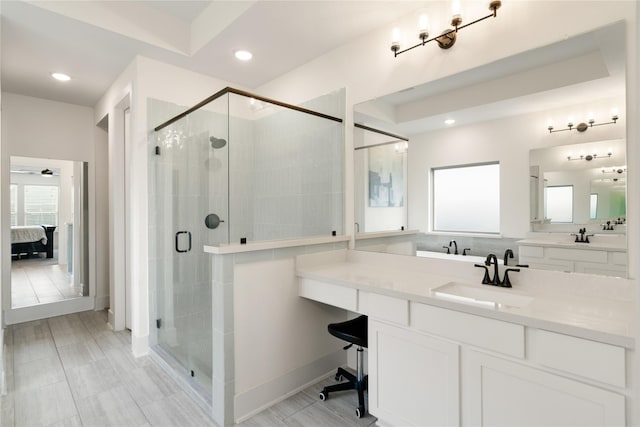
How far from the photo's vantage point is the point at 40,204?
3.87 metres

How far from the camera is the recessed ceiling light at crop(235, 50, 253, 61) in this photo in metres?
2.71

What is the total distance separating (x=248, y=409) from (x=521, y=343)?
1.66 meters

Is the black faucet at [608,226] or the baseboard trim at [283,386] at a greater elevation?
the black faucet at [608,226]

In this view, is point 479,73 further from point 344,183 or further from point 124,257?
point 124,257

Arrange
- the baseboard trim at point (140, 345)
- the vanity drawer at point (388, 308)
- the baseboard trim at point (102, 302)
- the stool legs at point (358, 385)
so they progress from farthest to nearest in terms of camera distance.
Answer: the baseboard trim at point (102, 302) < the baseboard trim at point (140, 345) < the stool legs at point (358, 385) < the vanity drawer at point (388, 308)

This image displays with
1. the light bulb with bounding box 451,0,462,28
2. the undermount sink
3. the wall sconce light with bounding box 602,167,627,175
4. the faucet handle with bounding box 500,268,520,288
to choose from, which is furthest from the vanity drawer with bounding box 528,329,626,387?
the light bulb with bounding box 451,0,462,28

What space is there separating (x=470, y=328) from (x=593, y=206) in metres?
0.95

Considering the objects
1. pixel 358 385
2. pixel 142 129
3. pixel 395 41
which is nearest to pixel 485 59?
pixel 395 41

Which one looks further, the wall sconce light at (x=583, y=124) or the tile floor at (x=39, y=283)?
the tile floor at (x=39, y=283)

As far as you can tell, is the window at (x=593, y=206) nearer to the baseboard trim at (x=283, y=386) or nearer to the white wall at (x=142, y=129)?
the baseboard trim at (x=283, y=386)

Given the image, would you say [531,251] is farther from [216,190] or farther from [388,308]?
[216,190]

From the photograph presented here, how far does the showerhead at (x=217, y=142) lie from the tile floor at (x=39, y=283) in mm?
3224

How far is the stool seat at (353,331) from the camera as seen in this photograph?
1.95 meters

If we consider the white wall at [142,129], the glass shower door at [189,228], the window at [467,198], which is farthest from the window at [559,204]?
the white wall at [142,129]
